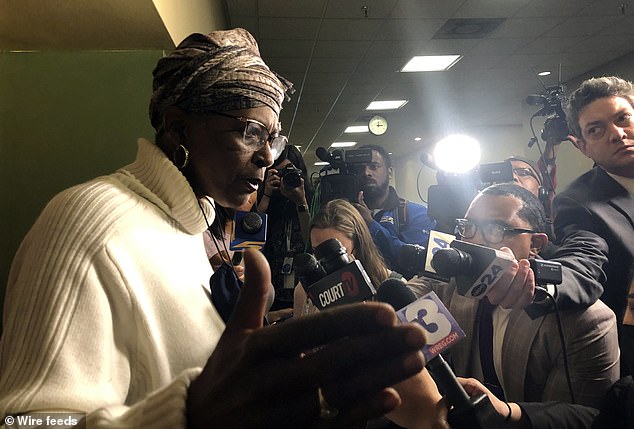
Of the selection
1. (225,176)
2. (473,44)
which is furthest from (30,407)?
(473,44)

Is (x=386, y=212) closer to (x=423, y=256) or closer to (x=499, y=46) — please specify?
(x=423, y=256)

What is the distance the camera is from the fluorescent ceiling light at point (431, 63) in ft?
14.9

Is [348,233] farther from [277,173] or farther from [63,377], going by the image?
[63,377]

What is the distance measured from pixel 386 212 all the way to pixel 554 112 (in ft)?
2.56

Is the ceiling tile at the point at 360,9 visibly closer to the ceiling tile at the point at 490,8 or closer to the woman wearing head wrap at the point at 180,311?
the ceiling tile at the point at 490,8

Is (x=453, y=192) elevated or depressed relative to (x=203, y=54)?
depressed

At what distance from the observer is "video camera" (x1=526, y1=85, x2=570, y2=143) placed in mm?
1589

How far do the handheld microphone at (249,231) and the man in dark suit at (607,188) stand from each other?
85cm

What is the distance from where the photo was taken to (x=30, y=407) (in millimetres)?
405

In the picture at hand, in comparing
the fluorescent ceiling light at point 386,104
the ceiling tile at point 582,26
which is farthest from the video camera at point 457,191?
the fluorescent ceiling light at point 386,104

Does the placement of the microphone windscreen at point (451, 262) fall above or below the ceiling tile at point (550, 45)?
below

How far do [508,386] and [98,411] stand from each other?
884mm

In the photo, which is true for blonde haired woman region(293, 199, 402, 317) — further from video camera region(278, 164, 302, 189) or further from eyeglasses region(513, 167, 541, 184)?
eyeglasses region(513, 167, 541, 184)

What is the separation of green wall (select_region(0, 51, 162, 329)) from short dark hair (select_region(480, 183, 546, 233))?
36.9 inches
